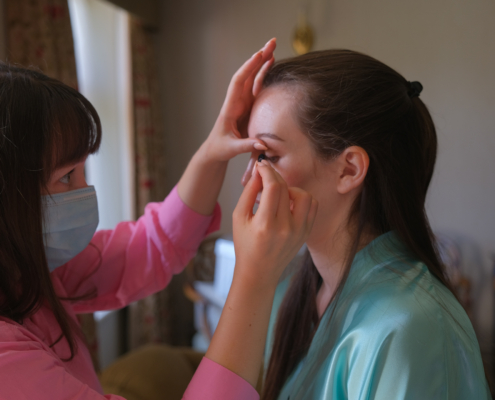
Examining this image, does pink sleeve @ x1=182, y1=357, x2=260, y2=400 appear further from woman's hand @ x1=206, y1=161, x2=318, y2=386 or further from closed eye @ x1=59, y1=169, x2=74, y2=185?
closed eye @ x1=59, y1=169, x2=74, y2=185

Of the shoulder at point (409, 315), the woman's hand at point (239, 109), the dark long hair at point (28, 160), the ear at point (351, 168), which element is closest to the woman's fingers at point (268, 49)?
the woman's hand at point (239, 109)

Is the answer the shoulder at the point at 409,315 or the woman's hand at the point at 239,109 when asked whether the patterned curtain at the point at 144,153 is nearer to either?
the woman's hand at the point at 239,109

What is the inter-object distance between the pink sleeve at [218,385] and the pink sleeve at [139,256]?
1.72 ft

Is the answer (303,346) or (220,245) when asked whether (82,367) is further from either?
(220,245)

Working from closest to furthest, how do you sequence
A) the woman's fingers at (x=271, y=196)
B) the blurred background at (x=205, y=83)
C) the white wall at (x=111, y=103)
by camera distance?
the woman's fingers at (x=271, y=196), the blurred background at (x=205, y=83), the white wall at (x=111, y=103)

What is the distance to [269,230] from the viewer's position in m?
0.67

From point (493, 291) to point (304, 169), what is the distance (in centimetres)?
183

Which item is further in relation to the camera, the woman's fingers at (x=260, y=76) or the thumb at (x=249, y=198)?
the woman's fingers at (x=260, y=76)

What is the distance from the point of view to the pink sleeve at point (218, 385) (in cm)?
62

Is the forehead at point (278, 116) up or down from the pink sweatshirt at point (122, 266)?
up

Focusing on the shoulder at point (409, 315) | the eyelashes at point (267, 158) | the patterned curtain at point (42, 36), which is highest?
the patterned curtain at point (42, 36)

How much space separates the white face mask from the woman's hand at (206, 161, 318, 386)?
0.38 metres

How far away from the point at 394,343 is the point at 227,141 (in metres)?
0.62

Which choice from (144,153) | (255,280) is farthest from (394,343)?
(144,153)
